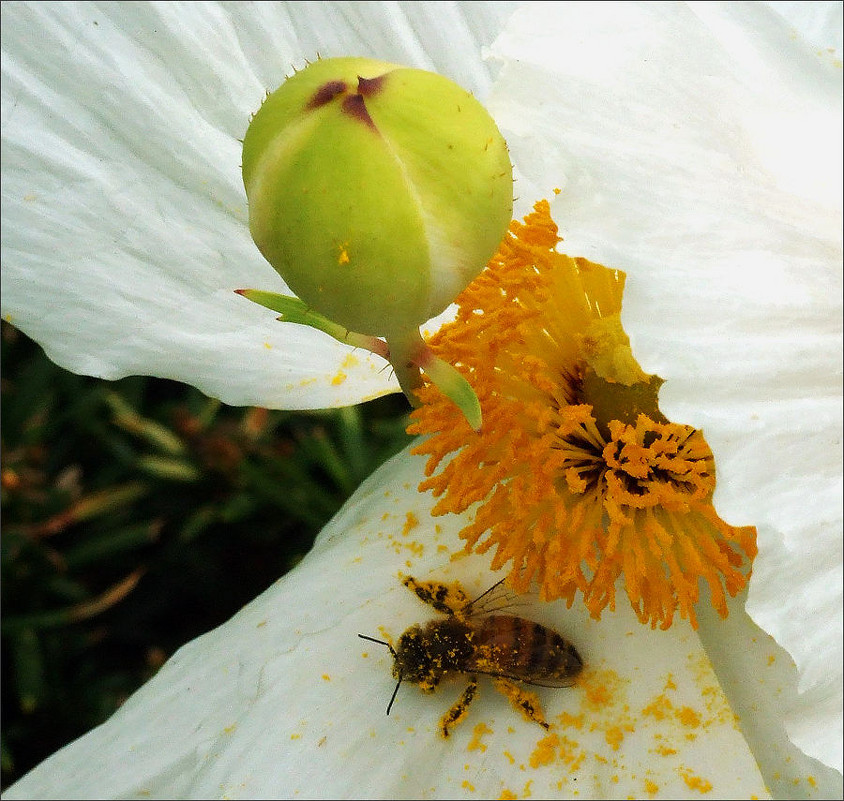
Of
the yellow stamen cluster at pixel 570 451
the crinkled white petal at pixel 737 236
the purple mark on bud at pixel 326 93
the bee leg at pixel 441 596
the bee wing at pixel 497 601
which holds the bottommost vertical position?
the bee wing at pixel 497 601

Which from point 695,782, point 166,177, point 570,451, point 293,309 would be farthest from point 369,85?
point 695,782

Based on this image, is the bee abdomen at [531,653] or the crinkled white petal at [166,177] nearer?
the bee abdomen at [531,653]

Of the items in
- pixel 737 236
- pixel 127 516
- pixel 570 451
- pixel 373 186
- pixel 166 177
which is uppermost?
pixel 373 186

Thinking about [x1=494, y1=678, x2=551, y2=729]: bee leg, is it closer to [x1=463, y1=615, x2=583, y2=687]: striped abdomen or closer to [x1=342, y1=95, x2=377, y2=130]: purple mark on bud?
[x1=463, y1=615, x2=583, y2=687]: striped abdomen

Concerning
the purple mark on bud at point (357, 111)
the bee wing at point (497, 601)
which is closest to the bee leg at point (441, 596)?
the bee wing at point (497, 601)

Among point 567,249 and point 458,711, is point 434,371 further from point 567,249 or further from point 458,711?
point 458,711

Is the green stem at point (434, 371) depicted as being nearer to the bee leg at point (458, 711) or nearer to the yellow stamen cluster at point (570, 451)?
the yellow stamen cluster at point (570, 451)

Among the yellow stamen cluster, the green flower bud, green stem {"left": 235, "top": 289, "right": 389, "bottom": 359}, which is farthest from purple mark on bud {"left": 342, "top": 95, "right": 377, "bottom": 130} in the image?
the yellow stamen cluster

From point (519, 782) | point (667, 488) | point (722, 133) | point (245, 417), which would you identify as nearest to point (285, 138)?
point (722, 133)
